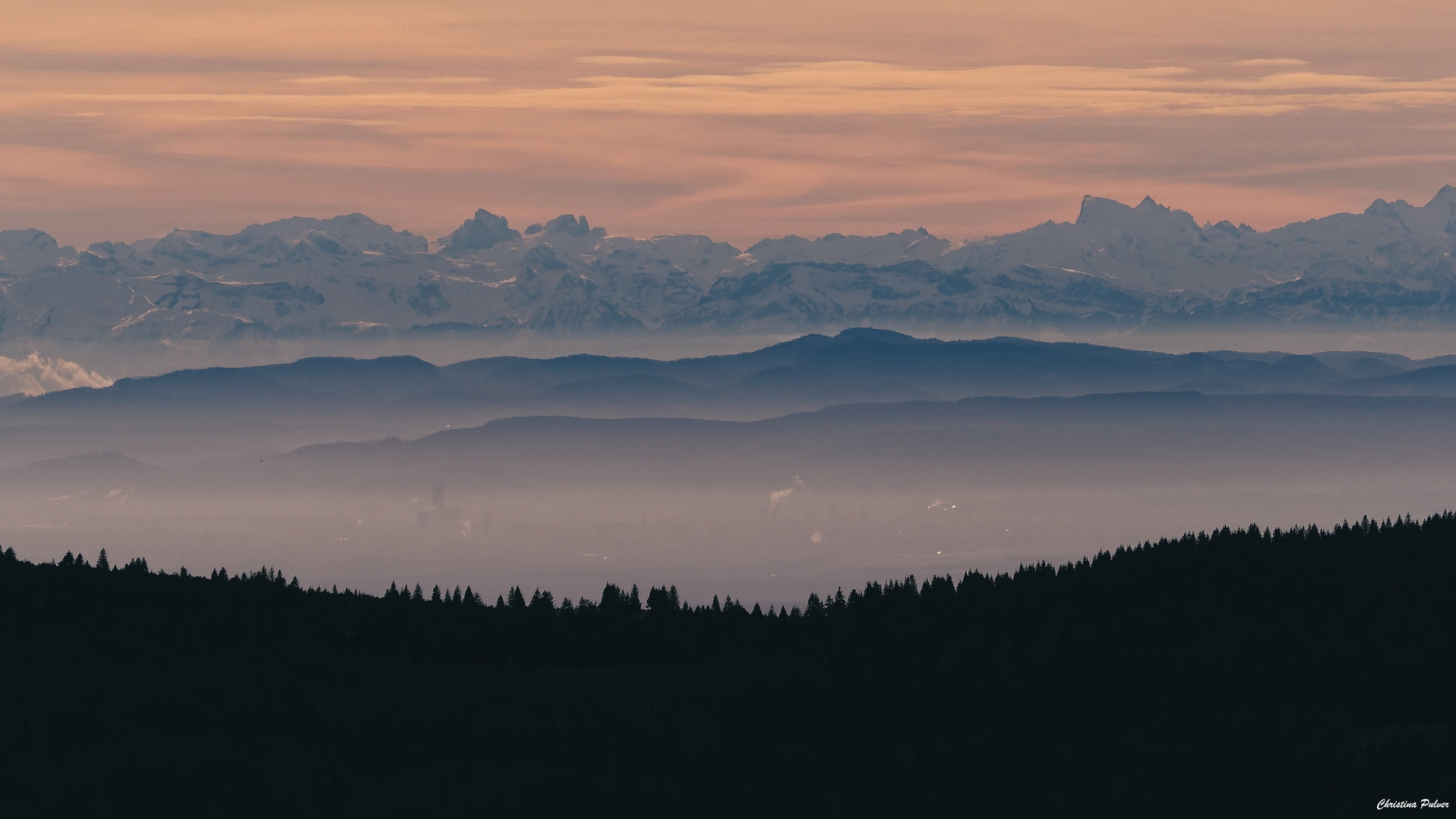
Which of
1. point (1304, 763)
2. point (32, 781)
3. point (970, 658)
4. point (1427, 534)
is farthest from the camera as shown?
point (1427, 534)

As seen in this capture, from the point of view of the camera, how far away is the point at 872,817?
117 m

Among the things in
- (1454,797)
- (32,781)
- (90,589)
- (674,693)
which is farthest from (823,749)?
(90,589)

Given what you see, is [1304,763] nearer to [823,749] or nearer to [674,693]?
[823,749]

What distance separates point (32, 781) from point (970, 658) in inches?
3159

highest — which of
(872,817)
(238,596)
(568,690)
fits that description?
(238,596)
